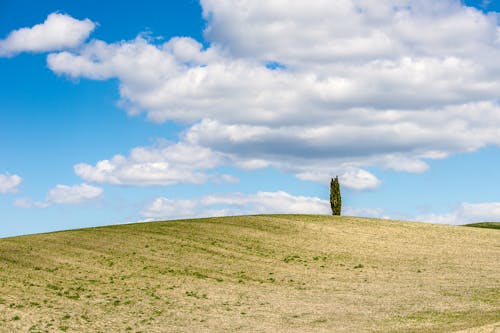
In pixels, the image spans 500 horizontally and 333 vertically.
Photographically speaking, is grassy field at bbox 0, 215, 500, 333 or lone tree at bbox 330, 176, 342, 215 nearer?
grassy field at bbox 0, 215, 500, 333

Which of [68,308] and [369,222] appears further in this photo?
[369,222]

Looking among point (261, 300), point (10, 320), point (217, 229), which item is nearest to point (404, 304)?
point (261, 300)

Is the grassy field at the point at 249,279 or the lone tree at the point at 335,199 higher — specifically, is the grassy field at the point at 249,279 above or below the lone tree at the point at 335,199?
below

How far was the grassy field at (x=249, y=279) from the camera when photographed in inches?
1199

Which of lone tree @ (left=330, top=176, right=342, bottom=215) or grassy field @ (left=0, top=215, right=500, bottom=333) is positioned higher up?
lone tree @ (left=330, top=176, right=342, bottom=215)

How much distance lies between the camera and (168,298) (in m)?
35.8

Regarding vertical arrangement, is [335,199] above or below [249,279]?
above

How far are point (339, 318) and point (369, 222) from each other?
1559 inches

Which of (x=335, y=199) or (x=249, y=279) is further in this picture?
(x=335, y=199)

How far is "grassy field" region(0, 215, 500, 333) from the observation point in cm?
3045

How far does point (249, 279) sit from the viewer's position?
41656mm

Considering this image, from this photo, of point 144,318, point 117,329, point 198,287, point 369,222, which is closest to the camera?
point 117,329

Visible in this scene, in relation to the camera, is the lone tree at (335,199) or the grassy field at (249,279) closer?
the grassy field at (249,279)

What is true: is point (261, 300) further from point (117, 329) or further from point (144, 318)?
point (117, 329)
